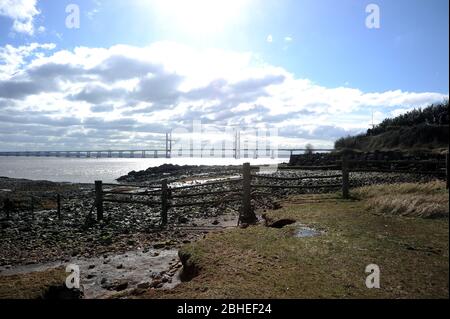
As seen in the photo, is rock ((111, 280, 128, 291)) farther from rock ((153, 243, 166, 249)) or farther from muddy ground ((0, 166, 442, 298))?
rock ((153, 243, 166, 249))

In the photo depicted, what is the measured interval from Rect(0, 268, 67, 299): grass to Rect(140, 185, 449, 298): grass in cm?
159

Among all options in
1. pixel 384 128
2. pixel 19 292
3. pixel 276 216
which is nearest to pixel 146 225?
pixel 276 216

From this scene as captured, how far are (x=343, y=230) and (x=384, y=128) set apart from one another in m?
31.6

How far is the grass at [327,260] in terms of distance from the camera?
13.6 ft

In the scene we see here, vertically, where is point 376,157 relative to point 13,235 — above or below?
above

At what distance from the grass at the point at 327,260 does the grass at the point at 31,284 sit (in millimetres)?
1592

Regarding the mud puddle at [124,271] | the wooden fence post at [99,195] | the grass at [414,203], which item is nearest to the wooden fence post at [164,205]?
the wooden fence post at [99,195]

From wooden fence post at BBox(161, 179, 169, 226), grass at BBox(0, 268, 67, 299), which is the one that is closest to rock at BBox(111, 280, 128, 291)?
grass at BBox(0, 268, 67, 299)

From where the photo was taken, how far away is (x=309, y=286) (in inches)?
172

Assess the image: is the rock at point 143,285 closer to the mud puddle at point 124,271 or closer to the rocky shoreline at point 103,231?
the mud puddle at point 124,271
